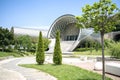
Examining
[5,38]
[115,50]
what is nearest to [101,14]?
[115,50]

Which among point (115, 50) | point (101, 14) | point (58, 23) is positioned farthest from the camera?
point (58, 23)

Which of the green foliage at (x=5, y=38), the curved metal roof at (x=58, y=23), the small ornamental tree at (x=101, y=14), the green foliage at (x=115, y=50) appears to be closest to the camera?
the small ornamental tree at (x=101, y=14)

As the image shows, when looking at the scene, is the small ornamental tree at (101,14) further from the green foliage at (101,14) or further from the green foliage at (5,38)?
the green foliage at (5,38)

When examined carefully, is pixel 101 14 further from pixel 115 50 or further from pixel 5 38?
pixel 5 38

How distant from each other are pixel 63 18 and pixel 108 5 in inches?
2281


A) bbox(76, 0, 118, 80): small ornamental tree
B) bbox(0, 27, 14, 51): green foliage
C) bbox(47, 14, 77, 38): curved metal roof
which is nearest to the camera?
bbox(76, 0, 118, 80): small ornamental tree

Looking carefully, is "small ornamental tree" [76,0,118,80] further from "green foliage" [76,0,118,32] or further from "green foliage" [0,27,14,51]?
"green foliage" [0,27,14,51]

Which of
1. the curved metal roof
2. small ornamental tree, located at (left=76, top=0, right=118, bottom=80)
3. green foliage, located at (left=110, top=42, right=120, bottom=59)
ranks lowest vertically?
green foliage, located at (left=110, top=42, right=120, bottom=59)

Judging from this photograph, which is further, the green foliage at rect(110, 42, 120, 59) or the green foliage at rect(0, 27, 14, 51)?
the green foliage at rect(0, 27, 14, 51)

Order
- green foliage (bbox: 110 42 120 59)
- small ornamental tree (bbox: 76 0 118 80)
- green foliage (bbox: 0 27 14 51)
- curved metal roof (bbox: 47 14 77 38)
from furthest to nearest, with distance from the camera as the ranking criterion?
curved metal roof (bbox: 47 14 77 38) < green foliage (bbox: 0 27 14 51) < green foliage (bbox: 110 42 120 59) < small ornamental tree (bbox: 76 0 118 80)

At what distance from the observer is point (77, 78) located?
429 inches

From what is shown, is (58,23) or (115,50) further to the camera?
(58,23)

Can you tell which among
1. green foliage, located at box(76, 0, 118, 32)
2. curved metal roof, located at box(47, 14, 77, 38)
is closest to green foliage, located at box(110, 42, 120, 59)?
green foliage, located at box(76, 0, 118, 32)

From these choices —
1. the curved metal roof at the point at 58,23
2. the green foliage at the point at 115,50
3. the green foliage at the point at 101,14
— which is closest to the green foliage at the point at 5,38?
the green foliage at the point at 115,50
